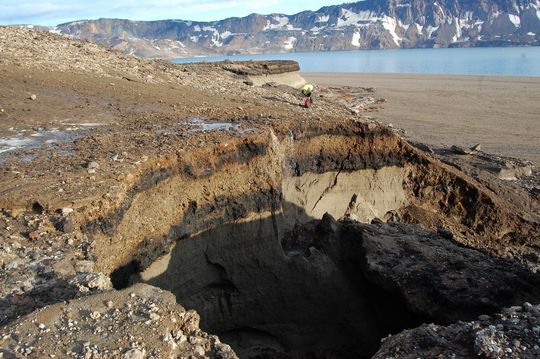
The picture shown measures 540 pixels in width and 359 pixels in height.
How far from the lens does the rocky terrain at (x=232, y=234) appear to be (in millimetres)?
4016

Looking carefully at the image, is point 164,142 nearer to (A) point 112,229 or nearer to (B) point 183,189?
(B) point 183,189

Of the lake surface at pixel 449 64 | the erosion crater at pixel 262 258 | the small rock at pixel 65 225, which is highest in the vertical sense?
the small rock at pixel 65 225

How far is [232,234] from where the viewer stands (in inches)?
307

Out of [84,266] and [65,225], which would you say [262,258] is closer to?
[65,225]

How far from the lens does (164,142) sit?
7.78 m

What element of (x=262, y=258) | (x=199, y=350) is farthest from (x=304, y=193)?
(x=199, y=350)

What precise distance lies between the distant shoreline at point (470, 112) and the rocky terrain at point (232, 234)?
28.3 ft

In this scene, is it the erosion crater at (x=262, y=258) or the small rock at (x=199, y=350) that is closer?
the small rock at (x=199, y=350)

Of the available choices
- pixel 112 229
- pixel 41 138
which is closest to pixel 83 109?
pixel 41 138

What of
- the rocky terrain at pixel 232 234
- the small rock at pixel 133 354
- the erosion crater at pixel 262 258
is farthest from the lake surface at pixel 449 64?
the small rock at pixel 133 354

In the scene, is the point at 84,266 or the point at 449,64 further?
the point at 449,64

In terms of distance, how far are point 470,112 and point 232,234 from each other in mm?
23541

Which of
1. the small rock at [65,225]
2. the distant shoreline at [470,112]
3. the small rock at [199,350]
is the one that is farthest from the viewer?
the distant shoreline at [470,112]

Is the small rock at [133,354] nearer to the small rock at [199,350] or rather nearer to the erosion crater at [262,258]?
the small rock at [199,350]
